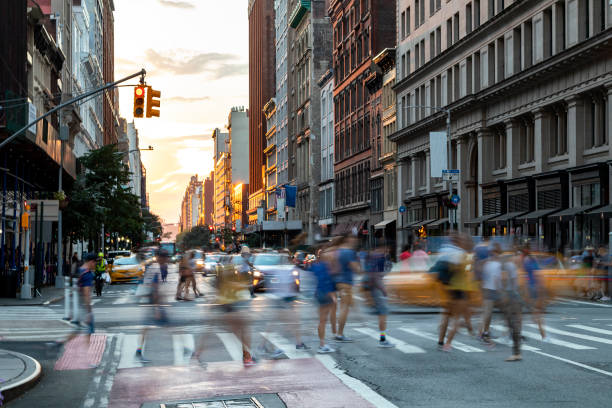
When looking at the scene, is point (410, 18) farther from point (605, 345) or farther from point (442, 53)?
point (605, 345)

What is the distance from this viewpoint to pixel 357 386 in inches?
452

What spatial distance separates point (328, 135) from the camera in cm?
9988

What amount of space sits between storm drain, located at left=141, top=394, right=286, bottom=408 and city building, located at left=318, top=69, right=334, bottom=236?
85.3 metres

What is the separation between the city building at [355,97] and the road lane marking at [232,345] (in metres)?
55.0

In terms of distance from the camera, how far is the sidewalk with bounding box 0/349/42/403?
1119 cm

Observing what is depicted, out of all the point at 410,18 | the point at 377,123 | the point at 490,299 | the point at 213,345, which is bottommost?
the point at 213,345

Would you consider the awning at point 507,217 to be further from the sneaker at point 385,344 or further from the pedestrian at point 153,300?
the pedestrian at point 153,300

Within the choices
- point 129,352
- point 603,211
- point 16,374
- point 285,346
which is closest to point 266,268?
point 603,211

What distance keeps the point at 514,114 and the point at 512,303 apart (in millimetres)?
36113

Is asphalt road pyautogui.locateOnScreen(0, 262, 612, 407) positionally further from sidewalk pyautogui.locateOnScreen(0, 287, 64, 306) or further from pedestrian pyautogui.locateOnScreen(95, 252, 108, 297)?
pedestrian pyautogui.locateOnScreen(95, 252, 108, 297)

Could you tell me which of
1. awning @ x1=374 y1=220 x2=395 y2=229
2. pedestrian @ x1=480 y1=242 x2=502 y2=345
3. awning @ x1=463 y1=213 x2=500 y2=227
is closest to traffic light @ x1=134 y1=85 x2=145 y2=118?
pedestrian @ x1=480 y1=242 x2=502 y2=345

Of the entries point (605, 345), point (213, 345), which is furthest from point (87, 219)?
point (605, 345)

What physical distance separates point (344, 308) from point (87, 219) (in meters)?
37.6

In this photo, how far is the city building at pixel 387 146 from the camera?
73.2 metres
